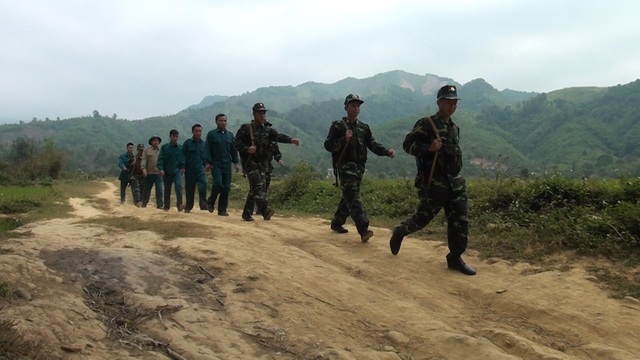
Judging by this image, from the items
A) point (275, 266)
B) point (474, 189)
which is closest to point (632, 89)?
point (474, 189)

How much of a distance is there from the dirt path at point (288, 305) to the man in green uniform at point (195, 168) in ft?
15.8

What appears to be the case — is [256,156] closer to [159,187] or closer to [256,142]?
[256,142]

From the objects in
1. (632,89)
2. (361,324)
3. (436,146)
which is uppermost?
(632,89)

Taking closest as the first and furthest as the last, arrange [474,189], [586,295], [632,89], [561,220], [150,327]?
[150,327], [586,295], [561,220], [474,189], [632,89]

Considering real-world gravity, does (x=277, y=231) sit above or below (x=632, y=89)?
below

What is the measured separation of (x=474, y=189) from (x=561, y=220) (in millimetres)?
3579

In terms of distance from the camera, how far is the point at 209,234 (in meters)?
5.86

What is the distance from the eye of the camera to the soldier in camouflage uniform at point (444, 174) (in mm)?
5227

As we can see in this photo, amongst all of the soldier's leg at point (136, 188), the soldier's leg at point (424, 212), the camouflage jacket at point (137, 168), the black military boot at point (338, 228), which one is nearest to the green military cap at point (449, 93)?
the soldier's leg at point (424, 212)

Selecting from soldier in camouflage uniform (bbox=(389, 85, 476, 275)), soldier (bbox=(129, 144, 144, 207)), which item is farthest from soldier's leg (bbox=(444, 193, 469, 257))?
soldier (bbox=(129, 144, 144, 207))

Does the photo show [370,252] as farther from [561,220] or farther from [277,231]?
[561,220]

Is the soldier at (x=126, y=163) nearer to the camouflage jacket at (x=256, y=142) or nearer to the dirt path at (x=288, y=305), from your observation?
the camouflage jacket at (x=256, y=142)

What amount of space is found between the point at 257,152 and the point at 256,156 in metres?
0.07

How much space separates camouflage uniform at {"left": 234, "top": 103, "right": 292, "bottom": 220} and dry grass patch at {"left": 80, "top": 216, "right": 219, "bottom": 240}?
189cm
